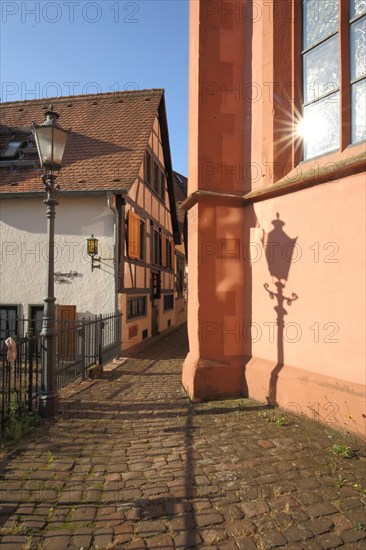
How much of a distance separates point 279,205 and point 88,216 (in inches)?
258

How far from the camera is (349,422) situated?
4238 mm

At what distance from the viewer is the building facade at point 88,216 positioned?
→ 416 inches

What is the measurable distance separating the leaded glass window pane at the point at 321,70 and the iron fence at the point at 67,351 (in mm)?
5240

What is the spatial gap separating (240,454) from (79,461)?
159 cm

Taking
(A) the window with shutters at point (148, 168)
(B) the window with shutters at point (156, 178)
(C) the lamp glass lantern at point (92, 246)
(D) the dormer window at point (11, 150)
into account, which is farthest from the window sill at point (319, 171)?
(B) the window with shutters at point (156, 178)

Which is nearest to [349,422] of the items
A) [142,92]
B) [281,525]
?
[281,525]

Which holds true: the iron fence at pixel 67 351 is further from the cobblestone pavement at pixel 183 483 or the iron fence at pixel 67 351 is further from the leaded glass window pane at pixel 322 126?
the leaded glass window pane at pixel 322 126

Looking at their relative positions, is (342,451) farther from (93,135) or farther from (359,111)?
(93,135)

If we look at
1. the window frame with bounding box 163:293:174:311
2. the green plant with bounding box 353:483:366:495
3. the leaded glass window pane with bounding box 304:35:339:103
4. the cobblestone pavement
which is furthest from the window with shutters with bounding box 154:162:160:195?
the green plant with bounding box 353:483:366:495

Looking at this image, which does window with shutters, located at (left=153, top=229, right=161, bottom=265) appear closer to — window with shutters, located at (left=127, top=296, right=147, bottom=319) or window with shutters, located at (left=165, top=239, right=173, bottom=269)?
window with shutters, located at (left=165, top=239, right=173, bottom=269)

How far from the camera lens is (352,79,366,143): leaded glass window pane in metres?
4.79

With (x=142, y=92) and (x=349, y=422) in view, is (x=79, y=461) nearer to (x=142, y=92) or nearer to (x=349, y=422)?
(x=349, y=422)

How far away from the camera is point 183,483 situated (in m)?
3.31

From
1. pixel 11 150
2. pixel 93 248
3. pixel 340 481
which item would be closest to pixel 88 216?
pixel 93 248
